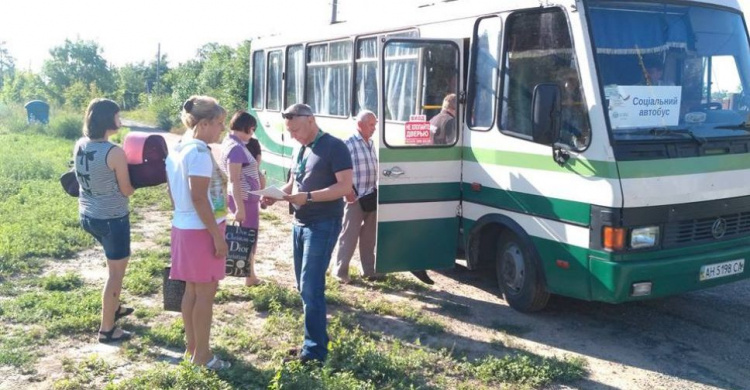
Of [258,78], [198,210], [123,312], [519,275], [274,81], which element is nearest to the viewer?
[198,210]

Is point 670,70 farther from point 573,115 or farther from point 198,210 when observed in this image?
point 198,210

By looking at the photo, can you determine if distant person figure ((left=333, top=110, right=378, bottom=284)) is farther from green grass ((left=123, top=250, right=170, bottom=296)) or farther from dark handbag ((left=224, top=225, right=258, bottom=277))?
green grass ((left=123, top=250, right=170, bottom=296))

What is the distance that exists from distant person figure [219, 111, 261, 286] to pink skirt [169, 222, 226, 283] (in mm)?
1337

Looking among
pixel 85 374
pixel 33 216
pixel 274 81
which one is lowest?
pixel 85 374

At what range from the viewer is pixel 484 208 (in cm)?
662

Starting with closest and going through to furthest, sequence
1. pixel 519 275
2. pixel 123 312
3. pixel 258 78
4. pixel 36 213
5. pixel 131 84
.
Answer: pixel 123 312
pixel 519 275
pixel 36 213
pixel 258 78
pixel 131 84

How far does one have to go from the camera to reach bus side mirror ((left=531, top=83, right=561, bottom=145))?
5.42 meters

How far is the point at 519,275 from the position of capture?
6.41 m

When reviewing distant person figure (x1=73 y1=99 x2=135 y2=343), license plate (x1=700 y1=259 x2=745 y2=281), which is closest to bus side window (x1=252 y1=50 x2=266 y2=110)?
distant person figure (x1=73 y1=99 x2=135 y2=343)

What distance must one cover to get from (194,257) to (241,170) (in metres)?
1.94

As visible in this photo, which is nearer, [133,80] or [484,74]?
[484,74]

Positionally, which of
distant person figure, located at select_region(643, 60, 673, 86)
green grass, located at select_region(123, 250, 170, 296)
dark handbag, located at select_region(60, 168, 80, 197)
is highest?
distant person figure, located at select_region(643, 60, 673, 86)

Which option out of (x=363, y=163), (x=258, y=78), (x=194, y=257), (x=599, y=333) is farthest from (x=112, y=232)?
(x=258, y=78)

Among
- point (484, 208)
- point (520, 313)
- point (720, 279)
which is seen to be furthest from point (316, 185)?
point (720, 279)
